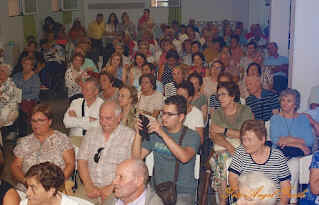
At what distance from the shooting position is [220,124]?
16.2 feet

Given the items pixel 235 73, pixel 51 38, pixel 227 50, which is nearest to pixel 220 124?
pixel 235 73

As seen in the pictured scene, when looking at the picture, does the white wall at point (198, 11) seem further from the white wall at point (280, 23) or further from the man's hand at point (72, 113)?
the man's hand at point (72, 113)

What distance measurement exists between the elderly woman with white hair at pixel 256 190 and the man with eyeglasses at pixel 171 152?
1053mm

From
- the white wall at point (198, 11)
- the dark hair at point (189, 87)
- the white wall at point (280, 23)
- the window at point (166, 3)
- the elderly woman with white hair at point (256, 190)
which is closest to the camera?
the elderly woman with white hair at point (256, 190)

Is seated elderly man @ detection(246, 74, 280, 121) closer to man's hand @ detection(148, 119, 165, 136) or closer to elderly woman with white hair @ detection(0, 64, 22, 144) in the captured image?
man's hand @ detection(148, 119, 165, 136)

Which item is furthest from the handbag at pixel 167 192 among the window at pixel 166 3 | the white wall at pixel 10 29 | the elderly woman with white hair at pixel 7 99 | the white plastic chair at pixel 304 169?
the window at pixel 166 3

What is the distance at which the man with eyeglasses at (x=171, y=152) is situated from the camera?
3.93 m

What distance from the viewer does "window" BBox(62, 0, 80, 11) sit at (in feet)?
53.0

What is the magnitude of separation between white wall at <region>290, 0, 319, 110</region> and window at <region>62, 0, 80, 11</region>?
36.6 ft

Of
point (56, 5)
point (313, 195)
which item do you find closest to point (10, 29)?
point (56, 5)

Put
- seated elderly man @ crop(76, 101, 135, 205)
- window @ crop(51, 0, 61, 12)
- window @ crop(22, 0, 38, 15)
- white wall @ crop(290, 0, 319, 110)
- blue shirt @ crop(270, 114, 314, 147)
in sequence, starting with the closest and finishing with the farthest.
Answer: seated elderly man @ crop(76, 101, 135, 205)
blue shirt @ crop(270, 114, 314, 147)
white wall @ crop(290, 0, 319, 110)
window @ crop(22, 0, 38, 15)
window @ crop(51, 0, 61, 12)

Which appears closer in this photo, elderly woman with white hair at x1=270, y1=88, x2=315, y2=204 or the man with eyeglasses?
the man with eyeglasses

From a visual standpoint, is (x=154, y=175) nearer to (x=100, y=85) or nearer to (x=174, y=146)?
(x=174, y=146)

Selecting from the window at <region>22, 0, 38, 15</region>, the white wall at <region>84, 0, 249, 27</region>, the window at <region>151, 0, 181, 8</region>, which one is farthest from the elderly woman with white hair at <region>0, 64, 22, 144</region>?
the window at <region>151, 0, 181, 8</region>
